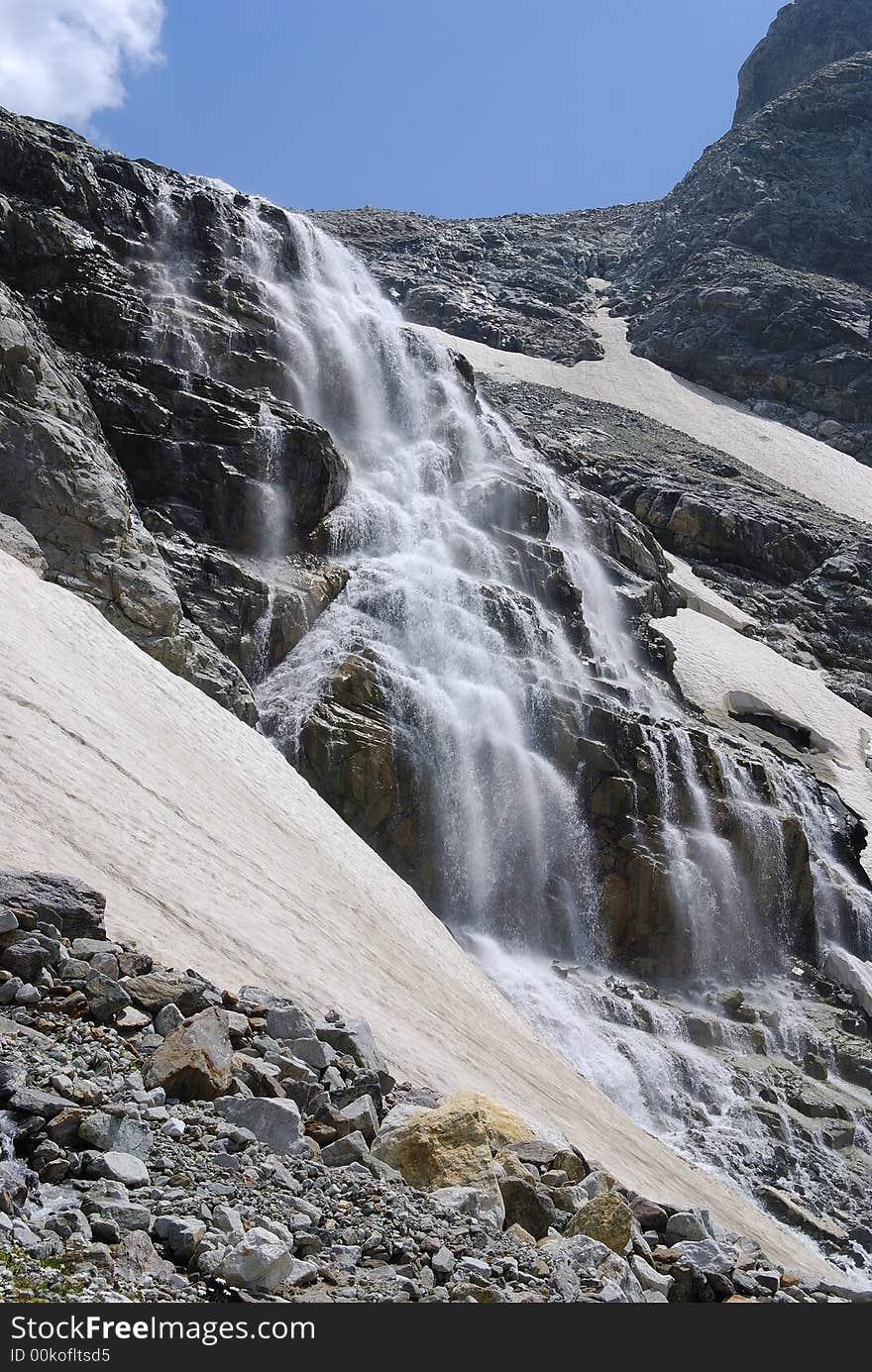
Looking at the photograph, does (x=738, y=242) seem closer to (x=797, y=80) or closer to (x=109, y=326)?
(x=797, y=80)

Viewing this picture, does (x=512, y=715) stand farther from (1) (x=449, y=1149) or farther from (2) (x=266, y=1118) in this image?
(2) (x=266, y=1118)

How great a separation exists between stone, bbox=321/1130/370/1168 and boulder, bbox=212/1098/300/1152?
0.63 ft

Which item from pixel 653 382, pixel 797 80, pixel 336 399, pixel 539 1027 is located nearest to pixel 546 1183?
pixel 539 1027

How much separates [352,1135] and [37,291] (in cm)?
2584

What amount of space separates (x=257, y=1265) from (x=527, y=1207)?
220 centimetres

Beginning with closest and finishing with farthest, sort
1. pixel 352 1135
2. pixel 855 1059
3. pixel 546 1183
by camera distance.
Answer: pixel 352 1135 → pixel 546 1183 → pixel 855 1059

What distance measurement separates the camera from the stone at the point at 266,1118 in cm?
583

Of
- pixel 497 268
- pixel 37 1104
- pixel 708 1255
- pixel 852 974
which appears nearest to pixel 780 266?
pixel 497 268

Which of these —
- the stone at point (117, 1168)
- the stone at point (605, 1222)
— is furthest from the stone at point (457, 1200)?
the stone at point (117, 1168)

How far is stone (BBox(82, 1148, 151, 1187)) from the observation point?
489cm

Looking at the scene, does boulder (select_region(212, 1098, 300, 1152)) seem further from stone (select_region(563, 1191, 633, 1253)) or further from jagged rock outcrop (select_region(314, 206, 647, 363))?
jagged rock outcrop (select_region(314, 206, 647, 363))

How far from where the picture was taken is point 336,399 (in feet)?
109

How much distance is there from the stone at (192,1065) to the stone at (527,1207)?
5.58ft

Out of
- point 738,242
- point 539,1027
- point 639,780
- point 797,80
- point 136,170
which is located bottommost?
point 539,1027
